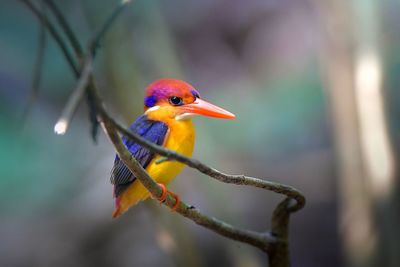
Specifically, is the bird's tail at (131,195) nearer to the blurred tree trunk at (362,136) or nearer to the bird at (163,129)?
the bird at (163,129)

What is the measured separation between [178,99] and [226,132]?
2.53 m

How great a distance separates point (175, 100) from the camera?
5.35 ft

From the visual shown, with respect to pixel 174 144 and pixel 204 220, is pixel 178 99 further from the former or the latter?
pixel 204 220

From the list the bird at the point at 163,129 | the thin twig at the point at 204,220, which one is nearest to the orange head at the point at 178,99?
the bird at the point at 163,129

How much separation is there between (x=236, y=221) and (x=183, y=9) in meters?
2.43

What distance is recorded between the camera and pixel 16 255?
394cm

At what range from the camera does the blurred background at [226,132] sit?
2857mm

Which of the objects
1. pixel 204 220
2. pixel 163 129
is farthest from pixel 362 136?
pixel 204 220

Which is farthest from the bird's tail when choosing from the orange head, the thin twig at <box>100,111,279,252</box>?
the thin twig at <box>100,111,279,252</box>

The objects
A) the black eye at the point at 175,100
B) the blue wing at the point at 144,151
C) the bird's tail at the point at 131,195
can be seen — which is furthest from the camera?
the bird's tail at the point at 131,195

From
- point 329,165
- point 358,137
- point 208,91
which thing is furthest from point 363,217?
point 208,91

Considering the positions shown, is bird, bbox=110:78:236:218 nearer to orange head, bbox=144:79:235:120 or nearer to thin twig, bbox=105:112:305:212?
orange head, bbox=144:79:235:120

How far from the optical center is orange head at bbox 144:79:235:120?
5.12 feet

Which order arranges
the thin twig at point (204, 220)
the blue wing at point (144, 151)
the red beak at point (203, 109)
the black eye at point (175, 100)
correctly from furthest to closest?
the blue wing at point (144, 151) < the black eye at point (175, 100) < the red beak at point (203, 109) < the thin twig at point (204, 220)
